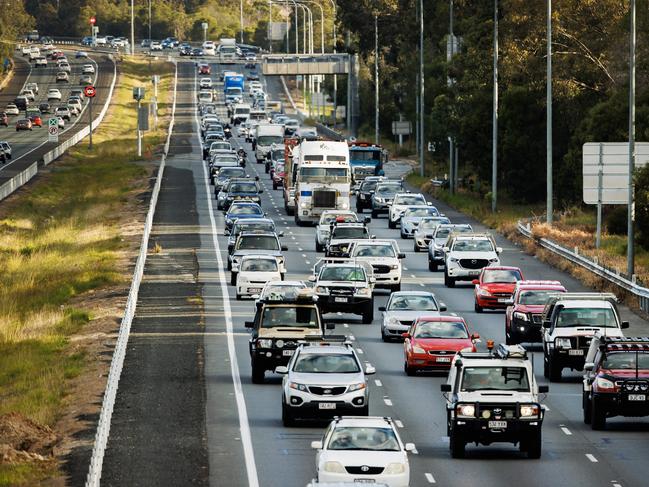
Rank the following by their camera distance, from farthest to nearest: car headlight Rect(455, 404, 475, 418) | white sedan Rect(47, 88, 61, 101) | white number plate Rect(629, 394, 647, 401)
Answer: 1. white sedan Rect(47, 88, 61, 101)
2. white number plate Rect(629, 394, 647, 401)
3. car headlight Rect(455, 404, 475, 418)

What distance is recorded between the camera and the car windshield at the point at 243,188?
86.2 meters

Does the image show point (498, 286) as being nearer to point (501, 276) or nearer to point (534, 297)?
point (501, 276)

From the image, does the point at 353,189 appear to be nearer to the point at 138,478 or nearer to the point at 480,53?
the point at 480,53

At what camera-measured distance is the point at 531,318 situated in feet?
140

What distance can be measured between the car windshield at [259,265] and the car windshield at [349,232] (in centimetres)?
1067

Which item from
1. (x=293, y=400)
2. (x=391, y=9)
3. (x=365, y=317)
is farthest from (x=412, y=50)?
(x=293, y=400)

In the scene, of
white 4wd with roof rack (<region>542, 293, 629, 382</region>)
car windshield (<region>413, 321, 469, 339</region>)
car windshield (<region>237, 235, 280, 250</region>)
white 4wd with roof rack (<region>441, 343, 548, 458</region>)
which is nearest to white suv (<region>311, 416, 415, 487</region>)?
white 4wd with roof rack (<region>441, 343, 548, 458</region>)

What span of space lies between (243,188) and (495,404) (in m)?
58.6

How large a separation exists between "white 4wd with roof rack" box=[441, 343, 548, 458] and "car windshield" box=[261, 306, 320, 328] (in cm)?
933

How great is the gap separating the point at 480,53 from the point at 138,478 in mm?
71992

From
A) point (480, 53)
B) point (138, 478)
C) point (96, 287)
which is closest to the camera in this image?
point (138, 478)

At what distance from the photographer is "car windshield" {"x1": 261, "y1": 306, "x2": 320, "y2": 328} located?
3800 centimetres

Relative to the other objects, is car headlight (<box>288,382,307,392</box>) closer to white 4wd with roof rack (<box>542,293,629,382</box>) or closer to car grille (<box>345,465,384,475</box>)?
car grille (<box>345,465,384,475</box>)

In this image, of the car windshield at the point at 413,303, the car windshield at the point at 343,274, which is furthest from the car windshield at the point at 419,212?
the car windshield at the point at 413,303
